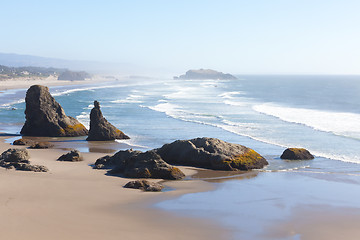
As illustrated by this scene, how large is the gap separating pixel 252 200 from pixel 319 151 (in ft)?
39.5

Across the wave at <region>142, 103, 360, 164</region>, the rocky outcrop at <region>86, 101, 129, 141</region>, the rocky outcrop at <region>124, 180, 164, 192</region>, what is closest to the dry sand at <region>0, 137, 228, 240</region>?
the rocky outcrop at <region>124, 180, 164, 192</region>

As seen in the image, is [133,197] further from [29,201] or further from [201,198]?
[29,201]

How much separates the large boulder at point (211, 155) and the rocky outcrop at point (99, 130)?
841cm

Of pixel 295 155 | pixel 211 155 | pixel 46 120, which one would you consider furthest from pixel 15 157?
pixel 295 155

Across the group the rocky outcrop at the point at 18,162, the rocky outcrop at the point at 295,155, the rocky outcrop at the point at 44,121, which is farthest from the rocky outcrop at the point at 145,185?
the rocky outcrop at the point at 44,121

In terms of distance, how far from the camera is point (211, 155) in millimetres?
20656

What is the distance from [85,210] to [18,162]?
721 cm

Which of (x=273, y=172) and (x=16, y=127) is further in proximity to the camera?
(x=16, y=127)

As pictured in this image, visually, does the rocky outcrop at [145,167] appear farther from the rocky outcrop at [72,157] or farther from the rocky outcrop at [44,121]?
the rocky outcrop at [44,121]

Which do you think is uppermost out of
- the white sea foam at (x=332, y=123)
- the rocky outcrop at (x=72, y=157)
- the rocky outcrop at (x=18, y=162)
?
the white sea foam at (x=332, y=123)

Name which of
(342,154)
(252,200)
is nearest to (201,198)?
(252,200)

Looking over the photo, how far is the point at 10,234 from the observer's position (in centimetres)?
1100

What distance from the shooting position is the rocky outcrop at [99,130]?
29453 millimetres

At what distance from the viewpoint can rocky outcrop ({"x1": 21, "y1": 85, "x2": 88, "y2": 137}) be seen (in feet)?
102
